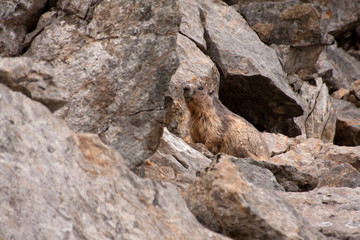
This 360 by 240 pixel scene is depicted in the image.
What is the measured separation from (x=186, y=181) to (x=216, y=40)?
282 inches

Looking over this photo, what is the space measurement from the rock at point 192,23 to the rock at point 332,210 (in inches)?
300

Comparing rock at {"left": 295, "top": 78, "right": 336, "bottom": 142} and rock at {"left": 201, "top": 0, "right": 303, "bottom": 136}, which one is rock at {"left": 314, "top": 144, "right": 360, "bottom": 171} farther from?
rock at {"left": 295, "top": 78, "right": 336, "bottom": 142}

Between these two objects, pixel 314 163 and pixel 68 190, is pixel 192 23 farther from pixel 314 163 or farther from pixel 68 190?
pixel 68 190

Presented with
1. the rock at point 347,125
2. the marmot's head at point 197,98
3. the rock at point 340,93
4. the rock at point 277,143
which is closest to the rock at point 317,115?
the rock at point 347,125

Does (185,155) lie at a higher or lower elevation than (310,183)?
lower

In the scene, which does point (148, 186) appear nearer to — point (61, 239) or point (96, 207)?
point (96, 207)

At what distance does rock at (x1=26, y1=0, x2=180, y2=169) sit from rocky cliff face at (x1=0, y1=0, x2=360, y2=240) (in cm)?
2

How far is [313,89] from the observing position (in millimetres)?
17016

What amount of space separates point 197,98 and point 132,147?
17.3 feet

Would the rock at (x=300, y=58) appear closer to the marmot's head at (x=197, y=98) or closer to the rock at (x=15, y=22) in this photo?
the marmot's head at (x=197, y=98)

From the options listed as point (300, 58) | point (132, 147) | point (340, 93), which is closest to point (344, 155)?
point (132, 147)

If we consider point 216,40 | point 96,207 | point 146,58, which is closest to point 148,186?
point 96,207

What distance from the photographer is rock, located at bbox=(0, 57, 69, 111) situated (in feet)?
Answer: 14.1

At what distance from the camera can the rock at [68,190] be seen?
379 centimetres
